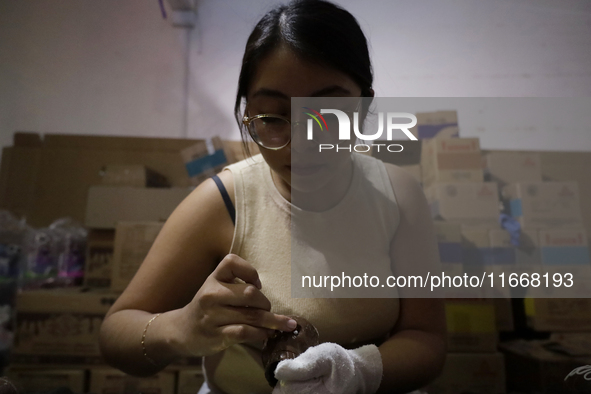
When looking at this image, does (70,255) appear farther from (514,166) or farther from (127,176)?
(514,166)

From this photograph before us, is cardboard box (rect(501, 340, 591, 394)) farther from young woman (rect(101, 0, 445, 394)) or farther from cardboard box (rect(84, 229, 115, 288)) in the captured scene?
cardboard box (rect(84, 229, 115, 288))

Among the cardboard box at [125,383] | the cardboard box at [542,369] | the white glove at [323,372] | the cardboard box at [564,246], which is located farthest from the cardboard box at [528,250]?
the cardboard box at [125,383]

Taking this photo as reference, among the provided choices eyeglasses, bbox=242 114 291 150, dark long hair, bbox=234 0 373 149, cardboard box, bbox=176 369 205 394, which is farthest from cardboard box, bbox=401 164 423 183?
cardboard box, bbox=176 369 205 394

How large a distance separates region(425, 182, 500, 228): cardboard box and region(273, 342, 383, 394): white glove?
538 millimetres

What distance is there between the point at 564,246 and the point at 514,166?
232mm

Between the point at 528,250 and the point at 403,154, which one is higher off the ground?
the point at 403,154

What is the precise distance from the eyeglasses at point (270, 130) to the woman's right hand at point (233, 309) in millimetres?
226

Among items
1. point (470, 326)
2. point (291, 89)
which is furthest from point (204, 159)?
point (470, 326)

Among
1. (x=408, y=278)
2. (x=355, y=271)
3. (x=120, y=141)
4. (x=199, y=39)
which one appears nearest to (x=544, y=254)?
(x=408, y=278)

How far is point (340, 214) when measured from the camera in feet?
2.34

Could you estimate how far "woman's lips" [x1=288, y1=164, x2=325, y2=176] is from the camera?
2.11 feet

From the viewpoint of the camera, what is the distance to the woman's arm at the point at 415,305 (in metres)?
0.65

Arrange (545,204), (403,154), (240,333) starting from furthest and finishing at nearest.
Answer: (545,204) < (403,154) < (240,333)

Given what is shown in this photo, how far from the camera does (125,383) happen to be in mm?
1053
